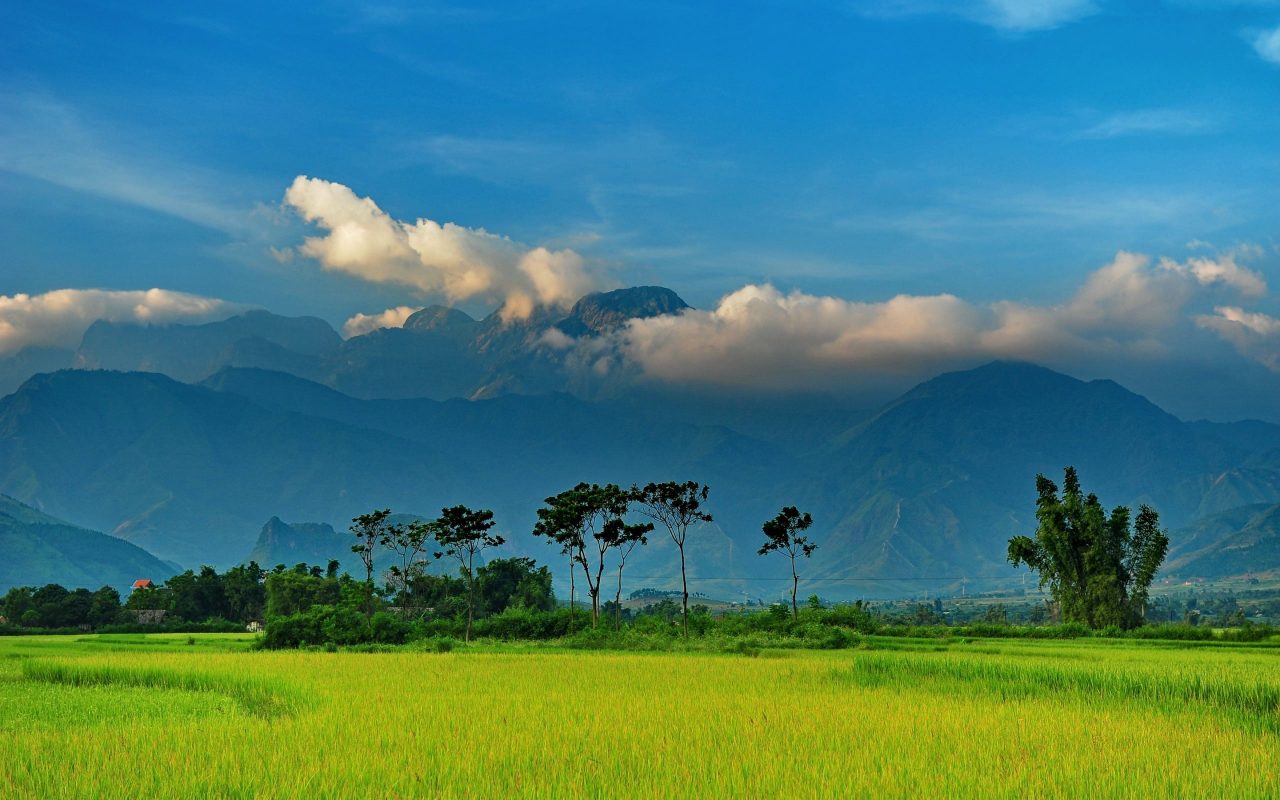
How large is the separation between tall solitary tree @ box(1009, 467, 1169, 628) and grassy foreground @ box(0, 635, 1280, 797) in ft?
145

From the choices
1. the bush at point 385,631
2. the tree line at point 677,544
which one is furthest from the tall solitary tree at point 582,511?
the bush at point 385,631

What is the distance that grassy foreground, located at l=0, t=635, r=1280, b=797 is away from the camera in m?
12.3

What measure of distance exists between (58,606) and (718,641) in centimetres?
6167

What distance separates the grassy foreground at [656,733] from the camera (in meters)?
12.3

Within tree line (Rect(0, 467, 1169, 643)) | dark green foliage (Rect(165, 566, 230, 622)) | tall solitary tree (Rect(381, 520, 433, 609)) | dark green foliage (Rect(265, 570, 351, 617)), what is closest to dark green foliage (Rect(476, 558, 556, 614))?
tall solitary tree (Rect(381, 520, 433, 609))

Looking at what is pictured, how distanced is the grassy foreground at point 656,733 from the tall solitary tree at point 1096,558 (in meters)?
44.2

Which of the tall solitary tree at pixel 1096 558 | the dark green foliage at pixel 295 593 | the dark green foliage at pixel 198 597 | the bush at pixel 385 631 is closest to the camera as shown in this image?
the bush at pixel 385 631

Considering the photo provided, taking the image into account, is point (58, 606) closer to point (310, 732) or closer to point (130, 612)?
point (130, 612)

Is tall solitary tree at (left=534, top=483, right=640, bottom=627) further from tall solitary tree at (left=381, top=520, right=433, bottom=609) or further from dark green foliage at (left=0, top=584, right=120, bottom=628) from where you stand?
dark green foliage at (left=0, top=584, right=120, bottom=628)

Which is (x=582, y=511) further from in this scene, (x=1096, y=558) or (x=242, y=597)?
(x=242, y=597)

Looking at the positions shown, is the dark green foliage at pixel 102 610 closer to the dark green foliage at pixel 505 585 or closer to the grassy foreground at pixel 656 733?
the dark green foliage at pixel 505 585

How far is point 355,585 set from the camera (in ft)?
247

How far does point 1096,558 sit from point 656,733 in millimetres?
59516

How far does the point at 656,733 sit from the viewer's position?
16.2 m
